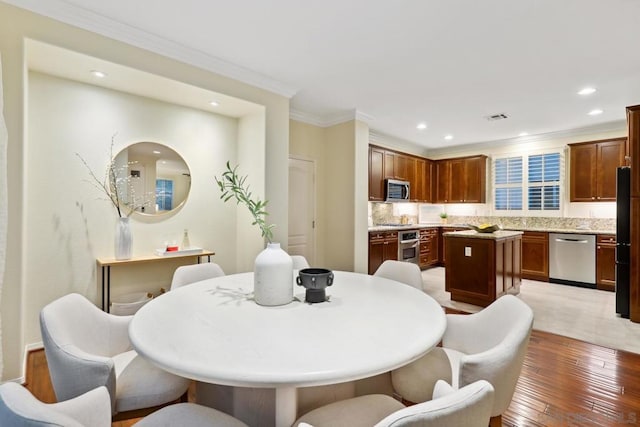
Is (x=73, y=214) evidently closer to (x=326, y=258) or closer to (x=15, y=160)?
(x=15, y=160)

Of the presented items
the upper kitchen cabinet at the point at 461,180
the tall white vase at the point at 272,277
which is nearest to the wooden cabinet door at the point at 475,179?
the upper kitchen cabinet at the point at 461,180

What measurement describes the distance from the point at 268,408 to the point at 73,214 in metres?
2.73

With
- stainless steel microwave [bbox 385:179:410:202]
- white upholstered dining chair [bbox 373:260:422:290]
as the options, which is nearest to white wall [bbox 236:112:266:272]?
white upholstered dining chair [bbox 373:260:422:290]

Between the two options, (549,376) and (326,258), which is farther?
(326,258)

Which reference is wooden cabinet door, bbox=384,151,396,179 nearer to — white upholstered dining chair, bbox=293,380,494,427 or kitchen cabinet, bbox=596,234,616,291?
kitchen cabinet, bbox=596,234,616,291

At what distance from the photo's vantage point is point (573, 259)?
16.8ft

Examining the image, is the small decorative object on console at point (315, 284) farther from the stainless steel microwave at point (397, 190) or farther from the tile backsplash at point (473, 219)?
the tile backsplash at point (473, 219)

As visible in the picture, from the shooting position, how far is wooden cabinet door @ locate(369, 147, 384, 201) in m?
5.61

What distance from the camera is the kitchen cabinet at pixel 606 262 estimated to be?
15.6ft

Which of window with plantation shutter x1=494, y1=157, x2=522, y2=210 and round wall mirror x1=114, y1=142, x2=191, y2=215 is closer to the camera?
round wall mirror x1=114, y1=142, x2=191, y2=215

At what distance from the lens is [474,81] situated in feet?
11.6

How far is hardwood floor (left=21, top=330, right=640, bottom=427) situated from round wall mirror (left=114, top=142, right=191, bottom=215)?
1.55 meters

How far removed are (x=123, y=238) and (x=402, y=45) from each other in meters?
3.12

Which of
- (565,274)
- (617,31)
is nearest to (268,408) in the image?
(617,31)
